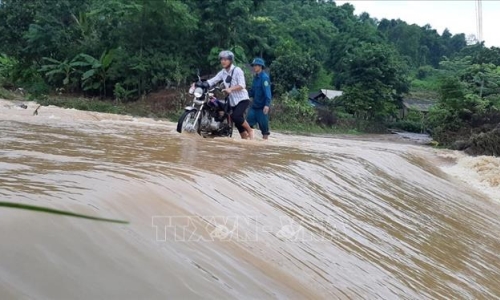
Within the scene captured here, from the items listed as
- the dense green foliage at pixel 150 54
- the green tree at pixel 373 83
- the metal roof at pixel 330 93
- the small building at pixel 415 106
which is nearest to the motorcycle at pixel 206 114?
the dense green foliage at pixel 150 54

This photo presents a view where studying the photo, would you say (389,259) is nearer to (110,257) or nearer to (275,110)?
(110,257)

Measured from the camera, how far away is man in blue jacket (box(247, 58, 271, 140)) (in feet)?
26.6

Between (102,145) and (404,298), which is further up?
(102,145)

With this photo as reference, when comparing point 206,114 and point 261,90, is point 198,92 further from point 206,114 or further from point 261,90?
point 261,90

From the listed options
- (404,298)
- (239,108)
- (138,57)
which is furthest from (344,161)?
(138,57)

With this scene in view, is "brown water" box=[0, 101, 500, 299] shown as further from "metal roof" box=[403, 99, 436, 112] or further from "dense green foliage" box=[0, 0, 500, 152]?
"metal roof" box=[403, 99, 436, 112]

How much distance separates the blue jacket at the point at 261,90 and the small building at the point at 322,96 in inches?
872

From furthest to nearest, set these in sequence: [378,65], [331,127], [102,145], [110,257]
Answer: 1. [378,65]
2. [331,127]
3. [102,145]
4. [110,257]

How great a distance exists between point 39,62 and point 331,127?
488 inches

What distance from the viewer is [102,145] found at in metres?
5.25

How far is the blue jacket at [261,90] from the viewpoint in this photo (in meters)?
8.12

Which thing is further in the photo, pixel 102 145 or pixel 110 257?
pixel 102 145
